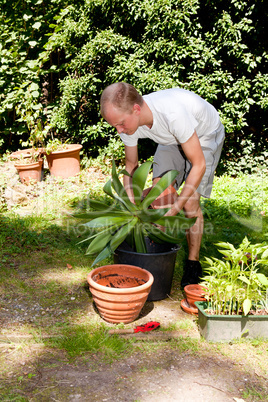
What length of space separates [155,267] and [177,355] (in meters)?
0.67

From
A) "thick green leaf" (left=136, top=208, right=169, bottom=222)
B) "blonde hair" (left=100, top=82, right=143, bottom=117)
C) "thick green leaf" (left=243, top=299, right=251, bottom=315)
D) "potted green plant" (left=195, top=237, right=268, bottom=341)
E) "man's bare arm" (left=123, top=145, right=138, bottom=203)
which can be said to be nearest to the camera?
"thick green leaf" (left=243, top=299, right=251, bottom=315)

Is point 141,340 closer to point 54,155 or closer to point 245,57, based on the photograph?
point 54,155

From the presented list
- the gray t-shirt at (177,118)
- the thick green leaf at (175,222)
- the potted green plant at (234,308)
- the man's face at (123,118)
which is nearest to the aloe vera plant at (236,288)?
the potted green plant at (234,308)

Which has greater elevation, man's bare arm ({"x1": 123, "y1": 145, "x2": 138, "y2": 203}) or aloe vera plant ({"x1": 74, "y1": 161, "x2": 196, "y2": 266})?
man's bare arm ({"x1": 123, "y1": 145, "x2": 138, "y2": 203})

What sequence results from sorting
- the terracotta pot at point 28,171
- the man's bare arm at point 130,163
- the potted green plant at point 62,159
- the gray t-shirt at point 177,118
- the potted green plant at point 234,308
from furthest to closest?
the potted green plant at point 62,159 → the terracotta pot at point 28,171 → the man's bare arm at point 130,163 → the gray t-shirt at point 177,118 → the potted green plant at point 234,308

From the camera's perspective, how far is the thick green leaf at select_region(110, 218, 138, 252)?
2604 mm

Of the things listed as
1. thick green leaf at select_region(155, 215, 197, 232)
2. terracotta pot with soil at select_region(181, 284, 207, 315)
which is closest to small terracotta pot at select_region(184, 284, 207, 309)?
terracotta pot with soil at select_region(181, 284, 207, 315)

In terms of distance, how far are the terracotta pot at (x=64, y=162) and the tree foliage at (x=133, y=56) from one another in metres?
0.68

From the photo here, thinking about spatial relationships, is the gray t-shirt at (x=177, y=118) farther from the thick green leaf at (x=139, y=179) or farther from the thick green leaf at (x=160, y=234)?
the thick green leaf at (x=160, y=234)

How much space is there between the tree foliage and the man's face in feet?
11.8

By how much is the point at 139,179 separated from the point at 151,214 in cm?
31

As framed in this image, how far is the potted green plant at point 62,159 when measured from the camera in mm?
5949

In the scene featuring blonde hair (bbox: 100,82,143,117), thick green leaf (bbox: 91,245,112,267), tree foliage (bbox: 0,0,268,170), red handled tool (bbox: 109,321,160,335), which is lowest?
red handled tool (bbox: 109,321,160,335)

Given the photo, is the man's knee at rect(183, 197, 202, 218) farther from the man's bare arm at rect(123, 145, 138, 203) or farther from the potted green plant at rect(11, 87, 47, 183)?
the potted green plant at rect(11, 87, 47, 183)
